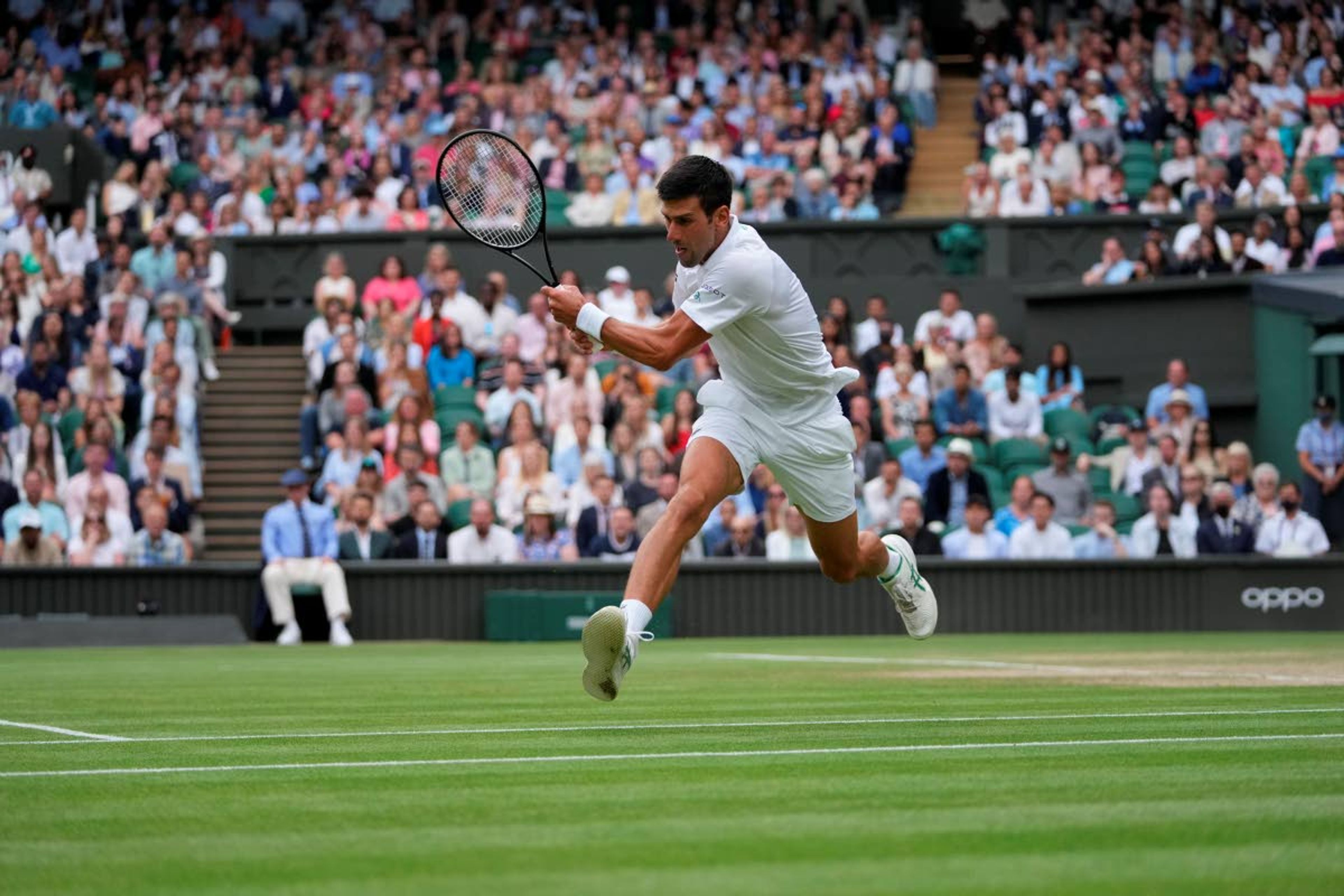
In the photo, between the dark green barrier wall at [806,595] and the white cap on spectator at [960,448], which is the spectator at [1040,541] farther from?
the white cap on spectator at [960,448]

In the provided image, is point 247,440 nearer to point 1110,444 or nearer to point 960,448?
point 960,448

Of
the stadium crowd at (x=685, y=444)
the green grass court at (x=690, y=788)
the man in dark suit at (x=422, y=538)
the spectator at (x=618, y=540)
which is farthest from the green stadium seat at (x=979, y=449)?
the green grass court at (x=690, y=788)

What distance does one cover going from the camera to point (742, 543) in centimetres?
1984

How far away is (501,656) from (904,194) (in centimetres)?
1381

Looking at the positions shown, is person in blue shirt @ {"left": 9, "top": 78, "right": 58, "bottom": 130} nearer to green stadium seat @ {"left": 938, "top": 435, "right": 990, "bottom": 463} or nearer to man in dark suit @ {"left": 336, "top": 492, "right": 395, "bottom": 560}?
man in dark suit @ {"left": 336, "top": 492, "right": 395, "bottom": 560}

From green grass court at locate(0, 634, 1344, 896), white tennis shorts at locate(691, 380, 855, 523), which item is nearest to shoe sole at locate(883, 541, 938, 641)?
green grass court at locate(0, 634, 1344, 896)

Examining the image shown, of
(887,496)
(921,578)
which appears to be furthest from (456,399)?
(921,578)

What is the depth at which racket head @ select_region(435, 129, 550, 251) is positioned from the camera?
9523 mm

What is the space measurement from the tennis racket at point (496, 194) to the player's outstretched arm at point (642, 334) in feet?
2.87

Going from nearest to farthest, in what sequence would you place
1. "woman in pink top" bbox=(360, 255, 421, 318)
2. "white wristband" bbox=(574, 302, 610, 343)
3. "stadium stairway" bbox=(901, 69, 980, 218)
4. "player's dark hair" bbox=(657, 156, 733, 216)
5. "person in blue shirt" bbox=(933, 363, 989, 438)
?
"white wristband" bbox=(574, 302, 610, 343), "player's dark hair" bbox=(657, 156, 733, 216), "person in blue shirt" bbox=(933, 363, 989, 438), "woman in pink top" bbox=(360, 255, 421, 318), "stadium stairway" bbox=(901, 69, 980, 218)

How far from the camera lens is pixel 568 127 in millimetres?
27578

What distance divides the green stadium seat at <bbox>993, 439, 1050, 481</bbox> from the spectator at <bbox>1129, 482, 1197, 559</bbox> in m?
1.55

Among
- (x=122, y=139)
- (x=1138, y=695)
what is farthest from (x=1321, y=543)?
(x=122, y=139)

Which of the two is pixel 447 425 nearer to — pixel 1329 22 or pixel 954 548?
pixel 954 548
